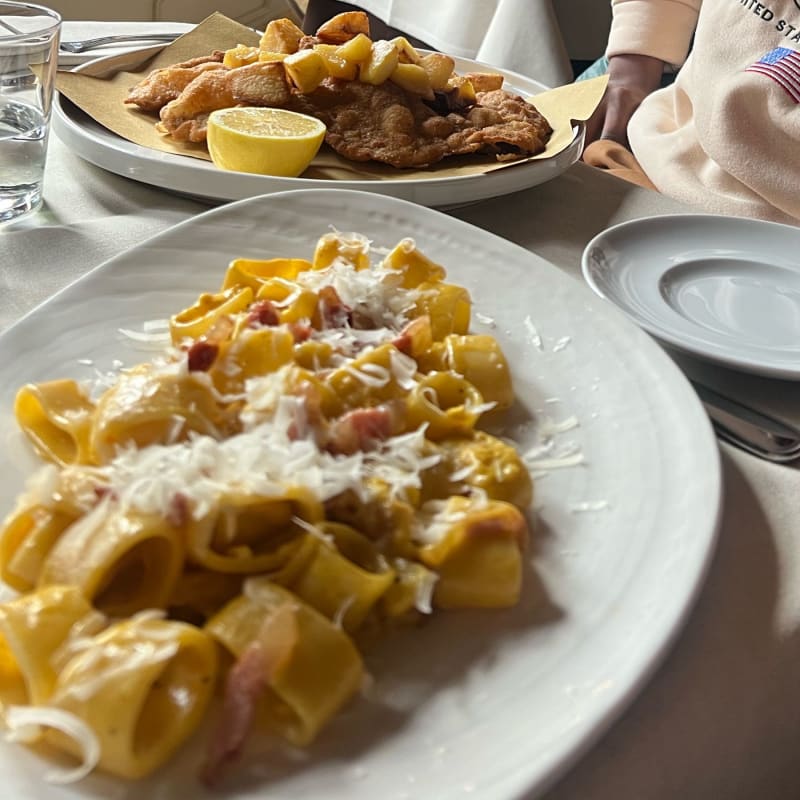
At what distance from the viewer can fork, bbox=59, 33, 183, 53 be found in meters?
1.69

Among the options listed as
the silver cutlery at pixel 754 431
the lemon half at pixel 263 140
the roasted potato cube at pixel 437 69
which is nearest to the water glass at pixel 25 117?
the lemon half at pixel 263 140

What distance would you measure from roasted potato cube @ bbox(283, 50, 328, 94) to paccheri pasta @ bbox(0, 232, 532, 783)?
697mm

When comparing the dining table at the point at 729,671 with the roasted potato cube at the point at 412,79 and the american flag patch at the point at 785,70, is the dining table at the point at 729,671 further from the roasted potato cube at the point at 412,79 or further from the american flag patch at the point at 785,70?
the american flag patch at the point at 785,70

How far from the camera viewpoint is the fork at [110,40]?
1687 mm

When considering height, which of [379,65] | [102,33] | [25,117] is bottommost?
[102,33]

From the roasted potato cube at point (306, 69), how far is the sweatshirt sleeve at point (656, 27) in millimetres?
1018

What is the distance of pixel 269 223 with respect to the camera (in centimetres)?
102

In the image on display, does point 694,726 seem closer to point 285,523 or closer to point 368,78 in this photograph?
point 285,523

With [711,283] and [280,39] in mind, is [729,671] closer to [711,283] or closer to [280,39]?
[711,283]

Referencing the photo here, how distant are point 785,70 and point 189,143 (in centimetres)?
92

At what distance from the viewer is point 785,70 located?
153cm

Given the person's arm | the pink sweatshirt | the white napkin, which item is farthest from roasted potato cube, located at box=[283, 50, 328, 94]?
the person's arm

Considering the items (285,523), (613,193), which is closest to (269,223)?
(285,523)

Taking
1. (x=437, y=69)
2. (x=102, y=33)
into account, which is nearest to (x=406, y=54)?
(x=437, y=69)
